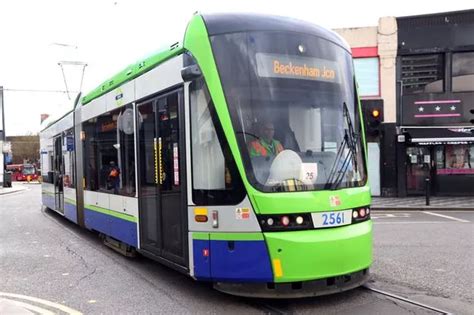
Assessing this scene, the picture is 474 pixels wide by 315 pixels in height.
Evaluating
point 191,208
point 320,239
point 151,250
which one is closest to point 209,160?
point 191,208

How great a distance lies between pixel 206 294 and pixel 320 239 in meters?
1.65

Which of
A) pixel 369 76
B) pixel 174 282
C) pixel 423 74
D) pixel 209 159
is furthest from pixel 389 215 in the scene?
pixel 209 159

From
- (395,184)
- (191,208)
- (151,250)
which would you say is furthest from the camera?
(395,184)

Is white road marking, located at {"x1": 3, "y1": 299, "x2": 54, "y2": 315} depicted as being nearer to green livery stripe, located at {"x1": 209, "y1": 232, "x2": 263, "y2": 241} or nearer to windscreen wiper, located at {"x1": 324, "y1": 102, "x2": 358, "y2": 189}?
green livery stripe, located at {"x1": 209, "y1": 232, "x2": 263, "y2": 241}

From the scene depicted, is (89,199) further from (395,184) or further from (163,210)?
(395,184)

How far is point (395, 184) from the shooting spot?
68.6 feet

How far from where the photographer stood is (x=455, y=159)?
2048 centimetres

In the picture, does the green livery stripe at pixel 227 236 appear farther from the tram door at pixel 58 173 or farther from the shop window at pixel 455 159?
the shop window at pixel 455 159

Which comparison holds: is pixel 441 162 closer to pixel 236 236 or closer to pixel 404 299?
pixel 404 299

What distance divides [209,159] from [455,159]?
1736 centimetres

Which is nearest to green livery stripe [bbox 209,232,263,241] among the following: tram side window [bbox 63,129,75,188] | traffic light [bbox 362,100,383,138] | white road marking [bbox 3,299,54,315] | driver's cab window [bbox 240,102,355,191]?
driver's cab window [bbox 240,102,355,191]

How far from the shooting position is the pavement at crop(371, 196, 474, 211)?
17.0m

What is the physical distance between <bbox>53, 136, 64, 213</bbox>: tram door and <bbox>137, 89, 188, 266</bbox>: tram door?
6894mm

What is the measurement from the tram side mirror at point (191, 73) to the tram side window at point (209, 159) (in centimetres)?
6
